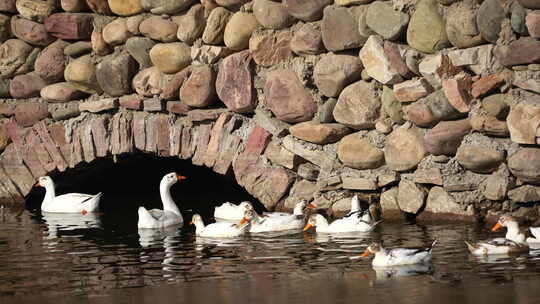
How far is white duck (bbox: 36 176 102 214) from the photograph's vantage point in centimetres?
1352

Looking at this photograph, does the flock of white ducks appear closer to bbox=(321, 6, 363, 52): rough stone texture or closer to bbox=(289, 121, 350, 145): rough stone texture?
bbox=(289, 121, 350, 145): rough stone texture

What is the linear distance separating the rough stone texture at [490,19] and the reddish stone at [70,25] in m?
5.09

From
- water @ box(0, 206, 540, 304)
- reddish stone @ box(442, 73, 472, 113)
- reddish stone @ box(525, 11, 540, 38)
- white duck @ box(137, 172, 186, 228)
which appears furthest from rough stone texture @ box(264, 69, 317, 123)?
reddish stone @ box(525, 11, 540, 38)

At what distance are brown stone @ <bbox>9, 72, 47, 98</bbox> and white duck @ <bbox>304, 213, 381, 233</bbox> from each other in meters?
4.61

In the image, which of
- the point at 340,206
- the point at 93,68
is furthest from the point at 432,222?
the point at 93,68

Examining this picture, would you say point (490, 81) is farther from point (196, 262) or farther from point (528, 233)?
point (196, 262)

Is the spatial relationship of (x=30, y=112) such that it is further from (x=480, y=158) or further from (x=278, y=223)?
(x=480, y=158)

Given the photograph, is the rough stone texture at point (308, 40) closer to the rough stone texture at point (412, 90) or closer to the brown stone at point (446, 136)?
the rough stone texture at point (412, 90)

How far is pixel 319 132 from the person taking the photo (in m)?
11.5

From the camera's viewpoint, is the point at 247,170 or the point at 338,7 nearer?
the point at 338,7

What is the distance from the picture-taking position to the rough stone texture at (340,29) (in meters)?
11.1

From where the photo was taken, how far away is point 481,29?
10.1 meters

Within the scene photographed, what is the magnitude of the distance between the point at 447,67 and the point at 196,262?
281 cm

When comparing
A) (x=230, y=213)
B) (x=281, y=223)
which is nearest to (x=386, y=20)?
(x=281, y=223)
